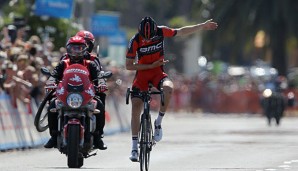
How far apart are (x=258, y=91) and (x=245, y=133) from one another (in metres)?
20.7

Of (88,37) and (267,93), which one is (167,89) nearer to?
(88,37)

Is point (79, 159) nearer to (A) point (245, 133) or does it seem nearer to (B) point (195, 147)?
(B) point (195, 147)

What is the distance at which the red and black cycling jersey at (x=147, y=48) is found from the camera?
54.2 feet

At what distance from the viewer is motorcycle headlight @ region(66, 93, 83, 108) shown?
1555cm

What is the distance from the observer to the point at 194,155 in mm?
20266

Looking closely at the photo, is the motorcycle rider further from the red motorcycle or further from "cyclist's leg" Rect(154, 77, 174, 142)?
"cyclist's leg" Rect(154, 77, 174, 142)

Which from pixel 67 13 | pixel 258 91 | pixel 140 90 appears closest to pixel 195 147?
pixel 140 90

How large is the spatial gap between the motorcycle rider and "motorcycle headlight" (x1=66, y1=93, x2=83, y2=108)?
0.48 m

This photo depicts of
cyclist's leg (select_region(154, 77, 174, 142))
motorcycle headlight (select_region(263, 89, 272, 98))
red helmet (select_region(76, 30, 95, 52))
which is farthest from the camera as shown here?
motorcycle headlight (select_region(263, 89, 272, 98))

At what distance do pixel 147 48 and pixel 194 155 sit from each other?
4.08 meters

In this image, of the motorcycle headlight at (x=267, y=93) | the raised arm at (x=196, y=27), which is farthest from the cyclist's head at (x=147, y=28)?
the motorcycle headlight at (x=267, y=93)

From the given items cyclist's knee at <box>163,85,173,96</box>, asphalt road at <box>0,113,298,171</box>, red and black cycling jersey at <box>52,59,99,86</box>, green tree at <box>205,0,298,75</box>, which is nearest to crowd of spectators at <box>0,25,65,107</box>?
asphalt road at <box>0,113,298,171</box>

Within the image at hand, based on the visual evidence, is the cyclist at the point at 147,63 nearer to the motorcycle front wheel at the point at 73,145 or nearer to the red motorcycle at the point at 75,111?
the red motorcycle at the point at 75,111

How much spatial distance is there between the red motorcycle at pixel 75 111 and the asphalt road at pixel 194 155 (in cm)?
118
